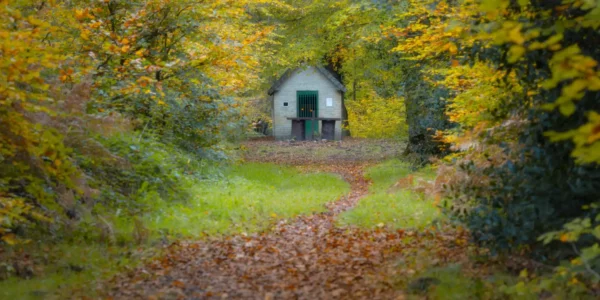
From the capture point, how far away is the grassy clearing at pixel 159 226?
783 cm

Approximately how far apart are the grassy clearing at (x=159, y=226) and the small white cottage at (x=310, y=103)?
84.9ft

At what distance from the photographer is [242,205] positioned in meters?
13.4

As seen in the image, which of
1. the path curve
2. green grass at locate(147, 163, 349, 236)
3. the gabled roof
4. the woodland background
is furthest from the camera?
the gabled roof

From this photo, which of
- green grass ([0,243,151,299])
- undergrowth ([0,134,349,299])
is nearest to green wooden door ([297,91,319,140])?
undergrowth ([0,134,349,299])

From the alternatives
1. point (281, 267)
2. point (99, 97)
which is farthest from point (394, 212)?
point (99, 97)

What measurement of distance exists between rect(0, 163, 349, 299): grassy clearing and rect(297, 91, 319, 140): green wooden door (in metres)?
26.5

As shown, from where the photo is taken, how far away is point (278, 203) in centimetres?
1429

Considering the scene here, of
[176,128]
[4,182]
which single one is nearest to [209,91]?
[176,128]

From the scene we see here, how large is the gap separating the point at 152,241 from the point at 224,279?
2223mm

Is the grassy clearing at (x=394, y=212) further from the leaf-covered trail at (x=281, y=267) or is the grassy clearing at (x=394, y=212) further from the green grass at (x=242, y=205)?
the green grass at (x=242, y=205)

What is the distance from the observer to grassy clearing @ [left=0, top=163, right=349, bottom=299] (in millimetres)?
7825

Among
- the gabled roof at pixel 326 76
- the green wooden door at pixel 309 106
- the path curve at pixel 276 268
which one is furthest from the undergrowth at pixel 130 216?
the green wooden door at pixel 309 106

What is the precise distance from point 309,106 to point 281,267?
3760 centimetres

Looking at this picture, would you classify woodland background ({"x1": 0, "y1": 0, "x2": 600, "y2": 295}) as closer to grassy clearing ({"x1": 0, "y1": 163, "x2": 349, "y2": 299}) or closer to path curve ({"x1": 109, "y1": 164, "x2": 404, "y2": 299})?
grassy clearing ({"x1": 0, "y1": 163, "x2": 349, "y2": 299})
